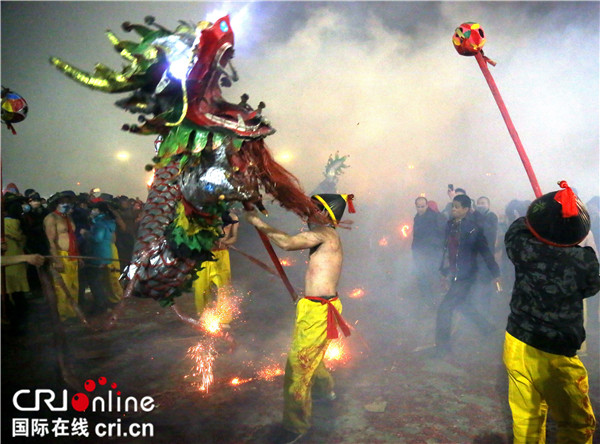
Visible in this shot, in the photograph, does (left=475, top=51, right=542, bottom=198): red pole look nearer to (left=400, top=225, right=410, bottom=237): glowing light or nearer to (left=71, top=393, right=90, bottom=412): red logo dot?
(left=71, top=393, right=90, bottom=412): red logo dot

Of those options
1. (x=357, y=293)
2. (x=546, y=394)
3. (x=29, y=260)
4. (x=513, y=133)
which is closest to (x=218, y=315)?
(x=29, y=260)

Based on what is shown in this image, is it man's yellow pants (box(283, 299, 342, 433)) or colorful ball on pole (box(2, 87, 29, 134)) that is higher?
colorful ball on pole (box(2, 87, 29, 134))

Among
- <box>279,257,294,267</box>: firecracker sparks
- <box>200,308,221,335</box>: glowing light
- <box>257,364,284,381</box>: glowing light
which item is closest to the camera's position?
<box>257,364,284,381</box>: glowing light

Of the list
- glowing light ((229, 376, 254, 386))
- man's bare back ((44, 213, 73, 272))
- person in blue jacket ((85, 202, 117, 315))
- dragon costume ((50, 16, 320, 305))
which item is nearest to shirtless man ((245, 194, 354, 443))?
dragon costume ((50, 16, 320, 305))

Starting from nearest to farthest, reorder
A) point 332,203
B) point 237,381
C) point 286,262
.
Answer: point 332,203 < point 237,381 < point 286,262

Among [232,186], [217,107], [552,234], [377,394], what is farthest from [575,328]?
[217,107]

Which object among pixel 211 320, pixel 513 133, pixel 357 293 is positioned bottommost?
pixel 211 320

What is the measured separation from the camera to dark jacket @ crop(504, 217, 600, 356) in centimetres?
233

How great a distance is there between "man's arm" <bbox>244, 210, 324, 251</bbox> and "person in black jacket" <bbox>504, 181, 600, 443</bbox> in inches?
59.3

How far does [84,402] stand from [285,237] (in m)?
2.64

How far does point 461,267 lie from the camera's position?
4.90 m

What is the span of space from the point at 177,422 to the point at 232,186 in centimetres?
263

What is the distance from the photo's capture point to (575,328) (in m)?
2.36

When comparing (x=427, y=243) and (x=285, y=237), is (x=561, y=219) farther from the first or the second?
(x=427, y=243)
